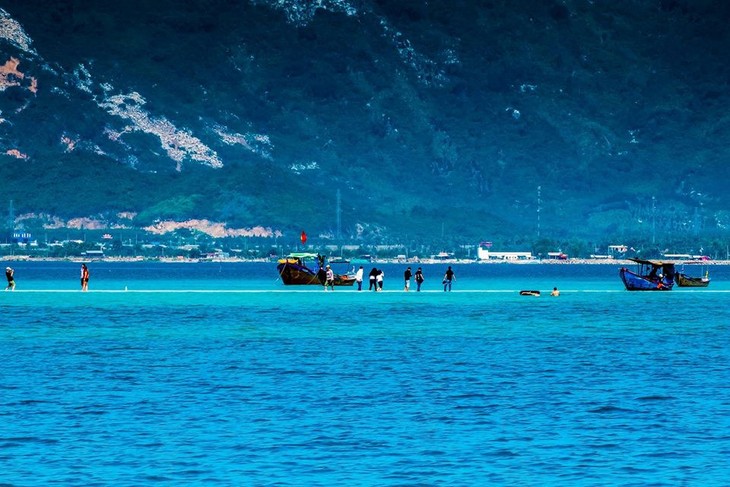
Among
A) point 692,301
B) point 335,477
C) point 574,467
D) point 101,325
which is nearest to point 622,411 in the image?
point 574,467

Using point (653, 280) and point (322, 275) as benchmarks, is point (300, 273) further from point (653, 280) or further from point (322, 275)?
point (653, 280)

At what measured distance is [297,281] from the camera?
178 m

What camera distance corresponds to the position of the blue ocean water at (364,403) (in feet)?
120

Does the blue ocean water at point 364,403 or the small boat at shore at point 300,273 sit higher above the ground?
the small boat at shore at point 300,273

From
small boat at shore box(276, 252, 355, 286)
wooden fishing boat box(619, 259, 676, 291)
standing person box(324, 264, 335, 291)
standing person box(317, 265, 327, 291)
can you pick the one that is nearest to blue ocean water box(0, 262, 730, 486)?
standing person box(324, 264, 335, 291)

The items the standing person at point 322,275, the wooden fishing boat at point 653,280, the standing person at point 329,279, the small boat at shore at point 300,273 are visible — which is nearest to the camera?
the standing person at point 329,279

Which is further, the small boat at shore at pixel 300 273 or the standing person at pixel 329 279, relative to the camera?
the small boat at shore at pixel 300 273

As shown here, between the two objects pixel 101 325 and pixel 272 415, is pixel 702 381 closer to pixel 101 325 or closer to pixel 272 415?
pixel 272 415

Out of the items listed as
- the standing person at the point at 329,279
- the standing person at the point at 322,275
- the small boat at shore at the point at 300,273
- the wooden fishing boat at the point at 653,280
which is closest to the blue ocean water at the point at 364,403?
the standing person at the point at 329,279

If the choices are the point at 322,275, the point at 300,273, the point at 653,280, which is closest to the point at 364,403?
the point at 322,275

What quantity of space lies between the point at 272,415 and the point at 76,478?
1163 cm

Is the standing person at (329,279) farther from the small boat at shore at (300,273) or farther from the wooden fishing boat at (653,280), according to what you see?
the wooden fishing boat at (653,280)

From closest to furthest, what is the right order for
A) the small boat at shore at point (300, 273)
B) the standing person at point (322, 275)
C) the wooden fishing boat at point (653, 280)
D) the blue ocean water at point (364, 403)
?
the blue ocean water at point (364, 403) < the wooden fishing boat at point (653, 280) < the standing person at point (322, 275) < the small boat at shore at point (300, 273)

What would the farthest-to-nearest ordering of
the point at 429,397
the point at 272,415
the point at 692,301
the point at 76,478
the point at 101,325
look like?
the point at 692,301, the point at 101,325, the point at 429,397, the point at 272,415, the point at 76,478
